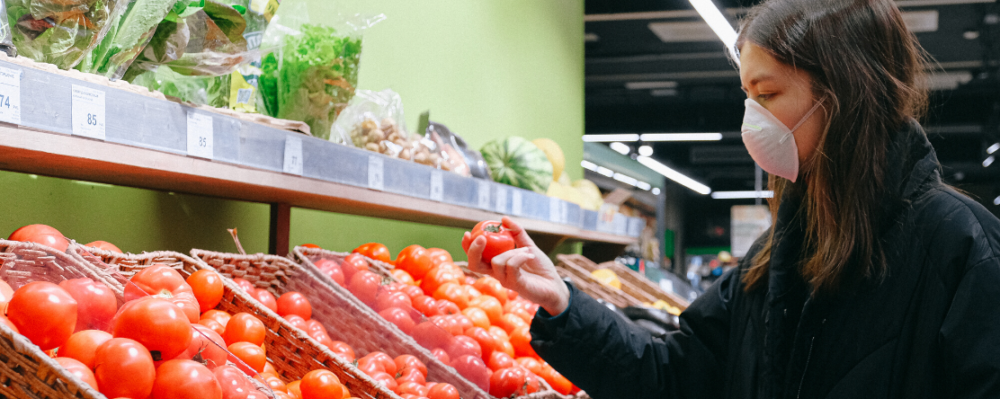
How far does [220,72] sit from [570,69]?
406 cm

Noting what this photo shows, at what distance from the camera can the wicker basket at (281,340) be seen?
1.36 m

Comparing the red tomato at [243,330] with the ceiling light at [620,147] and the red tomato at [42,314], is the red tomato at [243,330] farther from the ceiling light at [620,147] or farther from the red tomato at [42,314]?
the ceiling light at [620,147]

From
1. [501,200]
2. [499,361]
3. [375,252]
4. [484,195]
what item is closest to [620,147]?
[501,200]

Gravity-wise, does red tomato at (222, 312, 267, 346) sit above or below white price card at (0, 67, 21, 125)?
below

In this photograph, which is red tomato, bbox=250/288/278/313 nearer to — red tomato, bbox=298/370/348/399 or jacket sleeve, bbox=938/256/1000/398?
red tomato, bbox=298/370/348/399

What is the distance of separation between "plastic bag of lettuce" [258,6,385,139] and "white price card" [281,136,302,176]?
37cm

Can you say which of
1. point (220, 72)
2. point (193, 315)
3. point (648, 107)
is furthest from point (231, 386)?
point (648, 107)

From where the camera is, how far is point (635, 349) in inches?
59.8

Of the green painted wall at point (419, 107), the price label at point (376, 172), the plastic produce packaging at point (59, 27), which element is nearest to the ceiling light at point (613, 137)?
the green painted wall at point (419, 107)

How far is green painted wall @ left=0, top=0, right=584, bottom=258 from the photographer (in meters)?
1.74

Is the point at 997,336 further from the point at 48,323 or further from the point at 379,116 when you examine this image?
the point at 379,116

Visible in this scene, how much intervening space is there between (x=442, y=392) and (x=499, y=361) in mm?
376

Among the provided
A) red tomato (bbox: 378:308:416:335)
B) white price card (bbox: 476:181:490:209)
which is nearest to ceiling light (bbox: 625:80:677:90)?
white price card (bbox: 476:181:490:209)

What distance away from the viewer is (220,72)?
5.03ft
